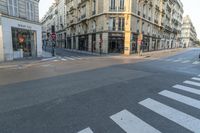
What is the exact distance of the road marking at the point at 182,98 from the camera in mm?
5109

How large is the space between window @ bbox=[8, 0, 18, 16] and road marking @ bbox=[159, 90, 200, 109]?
1848 centimetres

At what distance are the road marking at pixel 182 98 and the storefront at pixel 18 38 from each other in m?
17.1

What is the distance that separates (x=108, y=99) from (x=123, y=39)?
26466mm

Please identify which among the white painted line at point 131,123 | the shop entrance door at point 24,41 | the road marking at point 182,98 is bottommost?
the white painted line at point 131,123

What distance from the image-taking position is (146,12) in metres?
37.8

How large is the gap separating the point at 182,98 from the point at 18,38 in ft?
63.6

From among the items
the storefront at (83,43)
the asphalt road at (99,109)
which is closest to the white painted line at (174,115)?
the asphalt road at (99,109)

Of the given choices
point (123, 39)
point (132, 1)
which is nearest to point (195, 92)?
point (123, 39)

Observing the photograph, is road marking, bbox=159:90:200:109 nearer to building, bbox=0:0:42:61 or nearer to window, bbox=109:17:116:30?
building, bbox=0:0:42:61

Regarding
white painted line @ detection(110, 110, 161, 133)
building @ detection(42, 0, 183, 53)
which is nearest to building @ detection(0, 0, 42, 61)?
building @ detection(42, 0, 183, 53)

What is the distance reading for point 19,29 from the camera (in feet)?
63.5

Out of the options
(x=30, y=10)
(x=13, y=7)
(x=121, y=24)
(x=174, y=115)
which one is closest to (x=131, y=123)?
(x=174, y=115)

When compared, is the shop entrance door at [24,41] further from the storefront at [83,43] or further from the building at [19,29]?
the storefront at [83,43]

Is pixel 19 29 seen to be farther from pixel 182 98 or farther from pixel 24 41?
pixel 182 98
